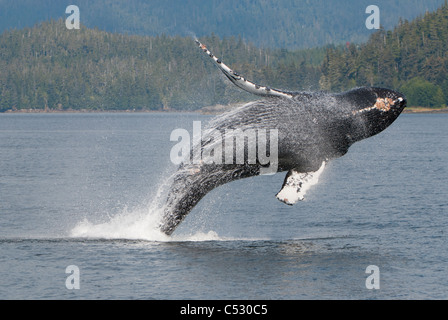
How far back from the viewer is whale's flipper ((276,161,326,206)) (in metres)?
15.5

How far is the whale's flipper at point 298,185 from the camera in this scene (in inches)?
609

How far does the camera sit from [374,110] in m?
15.0

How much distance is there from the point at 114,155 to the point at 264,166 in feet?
142

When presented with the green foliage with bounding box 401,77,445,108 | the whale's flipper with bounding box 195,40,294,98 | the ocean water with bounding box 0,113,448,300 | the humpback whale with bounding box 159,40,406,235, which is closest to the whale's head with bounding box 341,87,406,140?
the humpback whale with bounding box 159,40,406,235

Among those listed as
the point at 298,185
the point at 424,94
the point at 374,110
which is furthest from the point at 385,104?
the point at 424,94

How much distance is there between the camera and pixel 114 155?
57438 millimetres

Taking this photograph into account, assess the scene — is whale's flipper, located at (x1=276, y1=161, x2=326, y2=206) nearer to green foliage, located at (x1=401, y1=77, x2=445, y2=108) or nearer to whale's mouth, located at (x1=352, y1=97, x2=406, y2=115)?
whale's mouth, located at (x1=352, y1=97, x2=406, y2=115)

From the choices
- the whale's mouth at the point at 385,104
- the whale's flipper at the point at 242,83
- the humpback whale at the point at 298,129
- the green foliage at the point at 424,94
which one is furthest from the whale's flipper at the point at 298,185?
the green foliage at the point at 424,94

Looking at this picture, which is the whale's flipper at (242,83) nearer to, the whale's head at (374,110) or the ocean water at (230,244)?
the whale's head at (374,110)

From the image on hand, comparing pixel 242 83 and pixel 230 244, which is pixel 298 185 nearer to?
pixel 230 244

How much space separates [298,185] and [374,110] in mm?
2299

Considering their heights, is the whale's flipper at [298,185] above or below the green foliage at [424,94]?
below

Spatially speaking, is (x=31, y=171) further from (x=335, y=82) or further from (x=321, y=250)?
(x=335, y=82)
